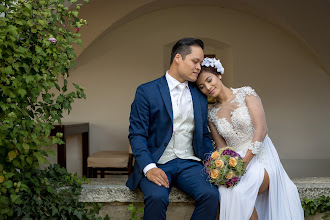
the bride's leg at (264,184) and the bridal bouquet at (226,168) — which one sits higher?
the bridal bouquet at (226,168)

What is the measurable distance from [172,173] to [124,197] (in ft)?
1.48

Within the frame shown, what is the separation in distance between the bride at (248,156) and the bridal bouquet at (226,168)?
2.8 inches

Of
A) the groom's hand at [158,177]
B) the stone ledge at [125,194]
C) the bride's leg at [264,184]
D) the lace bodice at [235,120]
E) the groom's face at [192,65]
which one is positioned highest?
the groom's face at [192,65]

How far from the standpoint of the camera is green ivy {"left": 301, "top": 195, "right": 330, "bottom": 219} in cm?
346

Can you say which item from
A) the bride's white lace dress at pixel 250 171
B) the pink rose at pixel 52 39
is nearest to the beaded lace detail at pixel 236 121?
the bride's white lace dress at pixel 250 171

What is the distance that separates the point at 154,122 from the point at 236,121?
66cm

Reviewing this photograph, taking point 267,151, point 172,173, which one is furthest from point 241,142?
point 172,173

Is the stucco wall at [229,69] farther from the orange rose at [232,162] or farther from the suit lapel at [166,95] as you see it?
the orange rose at [232,162]

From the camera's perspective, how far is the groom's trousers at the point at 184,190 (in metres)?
2.94

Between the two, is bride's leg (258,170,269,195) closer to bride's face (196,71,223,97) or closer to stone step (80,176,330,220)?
stone step (80,176,330,220)

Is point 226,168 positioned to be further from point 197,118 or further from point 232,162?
point 197,118

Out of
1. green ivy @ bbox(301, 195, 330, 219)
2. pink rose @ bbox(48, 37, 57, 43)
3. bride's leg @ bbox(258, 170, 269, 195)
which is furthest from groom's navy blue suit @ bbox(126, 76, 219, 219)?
green ivy @ bbox(301, 195, 330, 219)

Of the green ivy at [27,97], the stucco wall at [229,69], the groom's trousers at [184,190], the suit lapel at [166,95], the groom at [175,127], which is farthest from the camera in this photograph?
the stucco wall at [229,69]

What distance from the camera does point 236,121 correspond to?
3402mm
